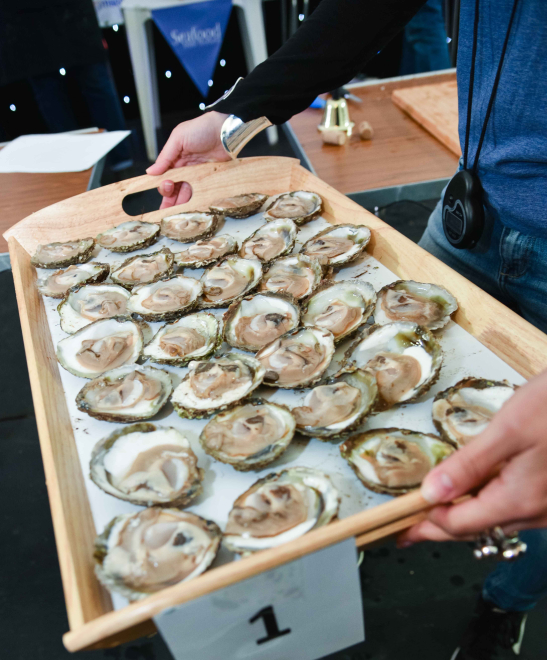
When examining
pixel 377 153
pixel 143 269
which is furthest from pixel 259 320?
pixel 377 153

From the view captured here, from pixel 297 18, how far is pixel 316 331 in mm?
5336

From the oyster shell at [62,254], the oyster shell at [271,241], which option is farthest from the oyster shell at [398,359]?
the oyster shell at [62,254]

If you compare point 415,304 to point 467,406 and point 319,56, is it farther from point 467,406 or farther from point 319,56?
point 319,56

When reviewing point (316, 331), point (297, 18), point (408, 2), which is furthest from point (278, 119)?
point (297, 18)

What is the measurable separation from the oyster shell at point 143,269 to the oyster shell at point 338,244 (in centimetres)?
42

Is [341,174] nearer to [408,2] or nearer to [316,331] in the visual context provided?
[408,2]

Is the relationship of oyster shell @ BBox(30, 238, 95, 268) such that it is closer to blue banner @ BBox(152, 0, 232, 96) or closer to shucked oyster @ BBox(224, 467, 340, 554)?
shucked oyster @ BBox(224, 467, 340, 554)

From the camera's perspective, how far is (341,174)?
222cm

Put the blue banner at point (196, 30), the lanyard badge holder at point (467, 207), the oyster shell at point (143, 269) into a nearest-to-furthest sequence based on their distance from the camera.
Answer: the lanyard badge holder at point (467, 207), the oyster shell at point (143, 269), the blue banner at point (196, 30)

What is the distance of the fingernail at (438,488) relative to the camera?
63 centimetres

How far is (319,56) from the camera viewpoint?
1.37 metres

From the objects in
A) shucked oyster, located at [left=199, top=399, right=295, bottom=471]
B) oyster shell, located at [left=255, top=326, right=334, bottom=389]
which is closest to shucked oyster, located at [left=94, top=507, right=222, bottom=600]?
shucked oyster, located at [left=199, top=399, right=295, bottom=471]

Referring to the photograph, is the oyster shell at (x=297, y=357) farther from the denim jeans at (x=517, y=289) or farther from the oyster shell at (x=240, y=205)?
the oyster shell at (x=240, y=205)

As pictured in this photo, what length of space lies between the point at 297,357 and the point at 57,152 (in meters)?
1.95
